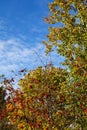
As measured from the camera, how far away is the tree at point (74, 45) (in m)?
25.6

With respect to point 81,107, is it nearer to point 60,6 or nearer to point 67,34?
point 67,34

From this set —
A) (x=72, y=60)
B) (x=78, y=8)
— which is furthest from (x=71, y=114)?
(x=78, y=8)

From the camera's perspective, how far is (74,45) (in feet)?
93.9

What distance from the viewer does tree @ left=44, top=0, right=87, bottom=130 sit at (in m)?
25.6

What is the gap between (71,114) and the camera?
2525cm

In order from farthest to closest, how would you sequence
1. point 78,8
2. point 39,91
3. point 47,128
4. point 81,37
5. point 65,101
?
point 78,8
point 81,37
point 65,101
point 39,91
point 47,128

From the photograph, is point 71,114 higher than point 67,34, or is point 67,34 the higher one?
point 67,34

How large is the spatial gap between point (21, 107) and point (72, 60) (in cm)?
683

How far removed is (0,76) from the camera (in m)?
25.4

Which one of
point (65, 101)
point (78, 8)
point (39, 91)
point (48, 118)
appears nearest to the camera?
point (48, 118)

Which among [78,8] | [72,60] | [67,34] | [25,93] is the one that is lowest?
[25,93]

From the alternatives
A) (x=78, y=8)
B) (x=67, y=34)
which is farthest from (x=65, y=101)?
(x=78, y=8)

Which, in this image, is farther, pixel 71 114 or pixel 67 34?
pixel 67 34

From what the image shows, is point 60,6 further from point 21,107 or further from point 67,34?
point 21,107
